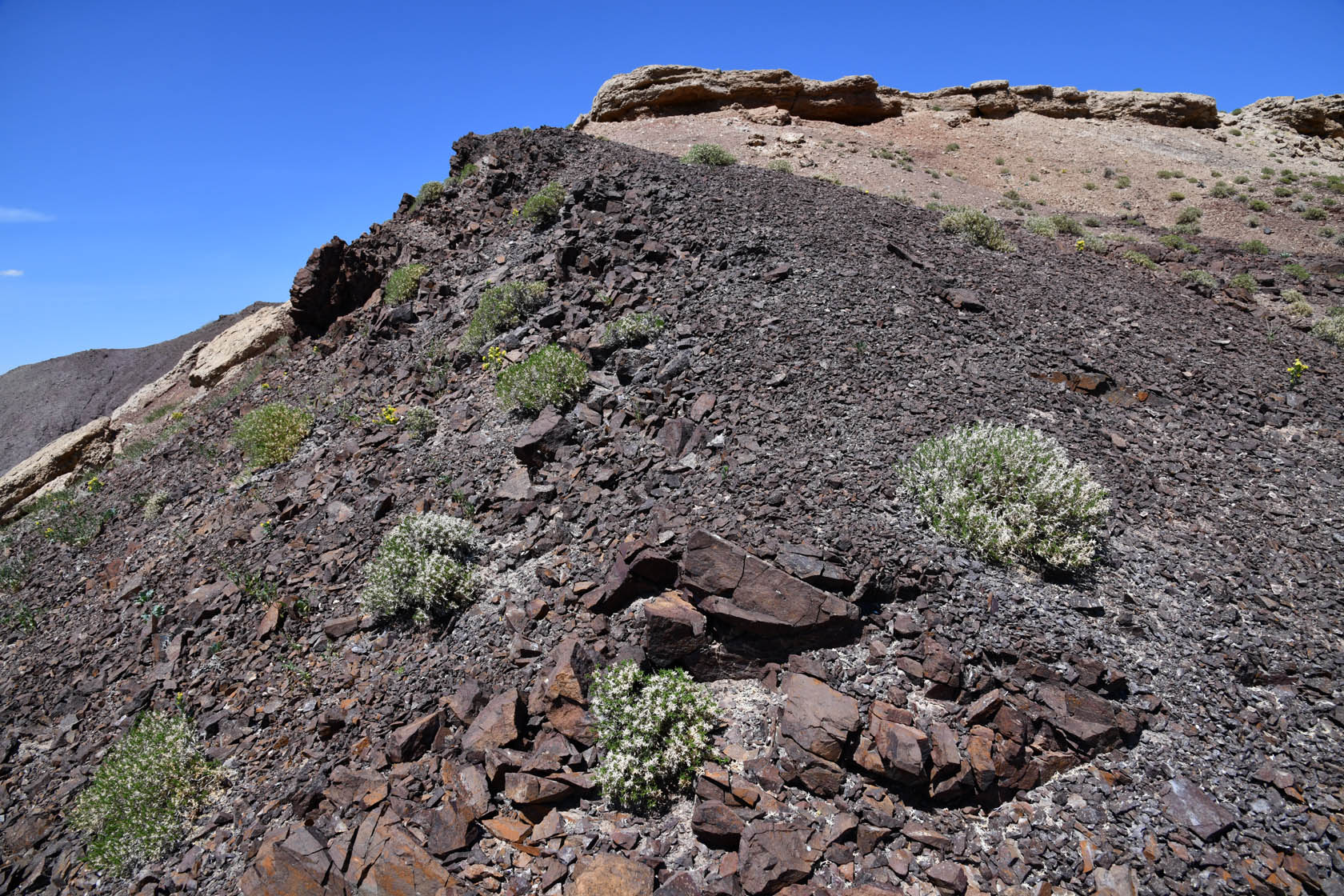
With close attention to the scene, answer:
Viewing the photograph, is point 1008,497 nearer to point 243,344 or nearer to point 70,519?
point 70,519

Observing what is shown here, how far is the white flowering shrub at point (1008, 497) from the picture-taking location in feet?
18.3

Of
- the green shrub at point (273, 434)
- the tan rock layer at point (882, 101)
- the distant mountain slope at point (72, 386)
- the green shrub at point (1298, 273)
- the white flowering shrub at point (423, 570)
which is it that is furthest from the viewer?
the tan rock layer at point (882, 101)

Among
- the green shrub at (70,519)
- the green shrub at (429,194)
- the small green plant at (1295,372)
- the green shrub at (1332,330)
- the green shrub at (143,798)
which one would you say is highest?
the green shrub at (429,194)

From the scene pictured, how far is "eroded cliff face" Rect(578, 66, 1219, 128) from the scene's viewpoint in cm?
3155

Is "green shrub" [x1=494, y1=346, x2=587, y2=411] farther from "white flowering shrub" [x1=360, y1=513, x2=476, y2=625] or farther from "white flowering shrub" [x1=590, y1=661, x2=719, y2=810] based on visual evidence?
"white flowering shrub" [x1=590, y1=661, x2=719, y2=810]

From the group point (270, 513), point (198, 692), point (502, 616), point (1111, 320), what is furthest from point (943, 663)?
point (270, 513)

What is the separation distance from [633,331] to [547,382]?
58.3 inches

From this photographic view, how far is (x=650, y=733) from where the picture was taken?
174 inches

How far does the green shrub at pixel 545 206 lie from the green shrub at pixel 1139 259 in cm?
1185

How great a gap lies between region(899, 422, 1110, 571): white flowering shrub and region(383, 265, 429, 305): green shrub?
1175 centimetres

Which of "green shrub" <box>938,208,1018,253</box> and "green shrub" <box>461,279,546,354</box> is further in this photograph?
"green shrub" <box>938,208,1018,253</box>

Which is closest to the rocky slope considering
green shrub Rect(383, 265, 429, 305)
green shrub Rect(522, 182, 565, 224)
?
green shrub Rect(522, 182, 565, 224)

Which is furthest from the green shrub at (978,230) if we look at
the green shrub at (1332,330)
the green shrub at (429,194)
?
the green shrub at (429,194)

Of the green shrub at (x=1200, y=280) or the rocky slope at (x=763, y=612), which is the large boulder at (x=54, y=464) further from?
the green shrub at (x=1200, y=280)
